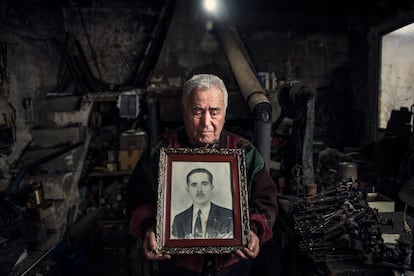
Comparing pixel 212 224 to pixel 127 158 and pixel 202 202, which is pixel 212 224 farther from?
pixel 127 158

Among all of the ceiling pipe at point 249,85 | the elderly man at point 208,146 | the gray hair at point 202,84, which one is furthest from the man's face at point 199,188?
the ceiling pipe at point 249,85

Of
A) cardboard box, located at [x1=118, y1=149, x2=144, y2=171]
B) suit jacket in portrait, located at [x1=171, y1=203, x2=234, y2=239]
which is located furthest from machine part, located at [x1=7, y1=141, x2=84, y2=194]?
suit jacket in portrait, located at [x1=171, y1=203, x2=234, y2=239]

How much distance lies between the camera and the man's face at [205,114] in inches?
68.6

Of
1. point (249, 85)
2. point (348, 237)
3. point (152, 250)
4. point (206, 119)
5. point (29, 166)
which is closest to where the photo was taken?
point (152, 250)

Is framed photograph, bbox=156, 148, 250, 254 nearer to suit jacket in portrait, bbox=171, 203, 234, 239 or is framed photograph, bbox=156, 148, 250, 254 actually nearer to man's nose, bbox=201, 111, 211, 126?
suit jacket in portrait, bbox=171, 203, 234, 239

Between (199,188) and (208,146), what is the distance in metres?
0.27

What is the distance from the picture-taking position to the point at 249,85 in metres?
5.25

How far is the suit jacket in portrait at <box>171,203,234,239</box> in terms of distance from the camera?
163 cm

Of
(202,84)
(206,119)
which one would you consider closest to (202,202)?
(206,119)

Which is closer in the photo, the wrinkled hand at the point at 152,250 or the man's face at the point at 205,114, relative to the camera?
the wrinkled hand at the point at 152,250

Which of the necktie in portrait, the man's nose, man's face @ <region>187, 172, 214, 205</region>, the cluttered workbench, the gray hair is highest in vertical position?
the gray hair

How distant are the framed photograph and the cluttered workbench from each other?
3.32 feet

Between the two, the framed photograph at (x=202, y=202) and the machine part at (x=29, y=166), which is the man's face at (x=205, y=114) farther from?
the machine part at (x=29, y=166)

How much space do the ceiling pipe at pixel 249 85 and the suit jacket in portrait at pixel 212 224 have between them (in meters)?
2.44
